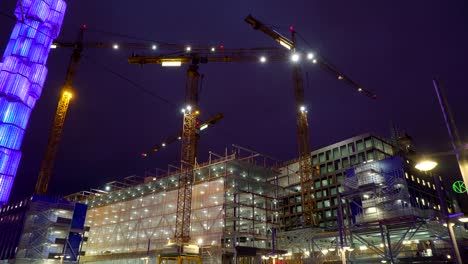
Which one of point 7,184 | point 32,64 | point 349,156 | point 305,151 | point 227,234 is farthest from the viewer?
point 349,156

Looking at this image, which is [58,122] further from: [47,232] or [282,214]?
[282,214]

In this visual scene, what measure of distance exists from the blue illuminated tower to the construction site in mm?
144

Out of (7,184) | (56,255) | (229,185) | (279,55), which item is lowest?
(56,255)

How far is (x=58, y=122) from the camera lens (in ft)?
239

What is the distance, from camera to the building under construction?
4419 cm

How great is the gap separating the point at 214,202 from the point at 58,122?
120ft

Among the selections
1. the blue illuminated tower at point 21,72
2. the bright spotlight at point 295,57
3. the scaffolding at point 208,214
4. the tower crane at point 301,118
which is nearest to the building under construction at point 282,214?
the scaffolding at point 208,214

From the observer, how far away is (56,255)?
6347 cm

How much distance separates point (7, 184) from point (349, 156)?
77066mm

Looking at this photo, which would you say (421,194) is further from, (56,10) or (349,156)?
(56,10)

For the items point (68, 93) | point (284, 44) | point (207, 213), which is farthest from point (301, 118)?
point (68, 93)

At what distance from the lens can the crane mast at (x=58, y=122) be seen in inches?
2768

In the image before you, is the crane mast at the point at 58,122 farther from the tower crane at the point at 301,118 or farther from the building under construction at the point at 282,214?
the tower crane at the point at 301,118

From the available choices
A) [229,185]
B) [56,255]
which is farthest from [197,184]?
[56,255]
